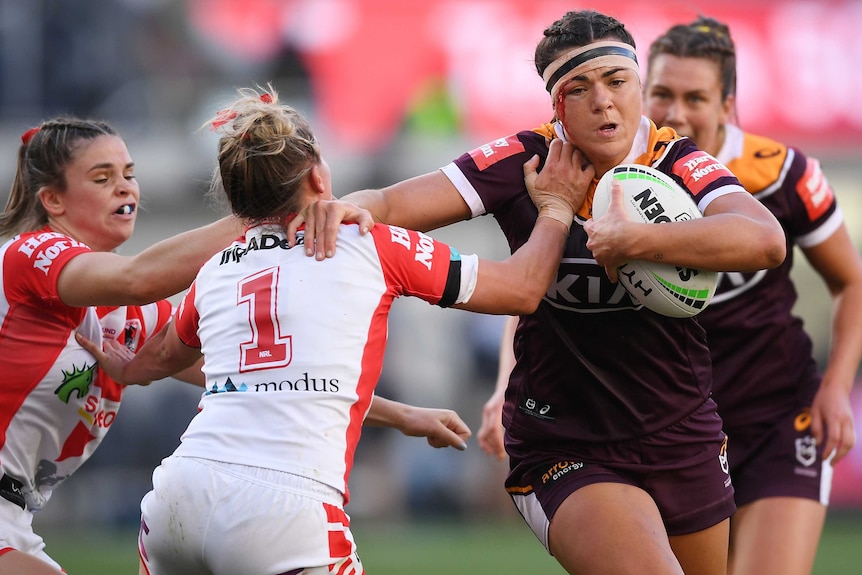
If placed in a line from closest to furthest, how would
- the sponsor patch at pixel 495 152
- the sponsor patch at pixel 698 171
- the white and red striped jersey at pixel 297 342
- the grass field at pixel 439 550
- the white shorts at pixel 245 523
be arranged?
the white shorts at pixel 245 523 → the white and red striped jersey at pixel 297 342 → the sponsor patch at pixel 698 171 → the sponsor patch at pixel 495 152 → the grass field at pixel 439 550

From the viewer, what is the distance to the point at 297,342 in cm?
331

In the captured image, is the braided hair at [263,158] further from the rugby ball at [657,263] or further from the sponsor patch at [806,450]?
the sponsor patch at [806,450]

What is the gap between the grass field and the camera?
9.78 m

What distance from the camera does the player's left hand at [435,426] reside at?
4.06m

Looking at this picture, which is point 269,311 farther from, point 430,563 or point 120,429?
point 120,429

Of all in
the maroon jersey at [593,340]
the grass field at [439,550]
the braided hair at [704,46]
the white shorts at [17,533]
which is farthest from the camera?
the grass field at [439,550]

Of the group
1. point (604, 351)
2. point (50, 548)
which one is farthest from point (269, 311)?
point (50, 548)

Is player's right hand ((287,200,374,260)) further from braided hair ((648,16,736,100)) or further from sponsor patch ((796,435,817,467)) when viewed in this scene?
sponsor patch ((796,435,817,467))

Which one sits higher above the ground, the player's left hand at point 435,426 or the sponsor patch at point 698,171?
the sponsor patch at point 698,171

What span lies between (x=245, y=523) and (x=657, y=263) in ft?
4.84

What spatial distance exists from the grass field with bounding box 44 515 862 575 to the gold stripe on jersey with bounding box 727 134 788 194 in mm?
5427

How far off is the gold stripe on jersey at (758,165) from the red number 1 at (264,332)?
91.7 inches

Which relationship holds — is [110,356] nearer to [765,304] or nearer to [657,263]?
[657,263]

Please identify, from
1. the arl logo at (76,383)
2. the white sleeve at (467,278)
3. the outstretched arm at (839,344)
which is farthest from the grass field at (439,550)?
the white sleeve at (467,278)
